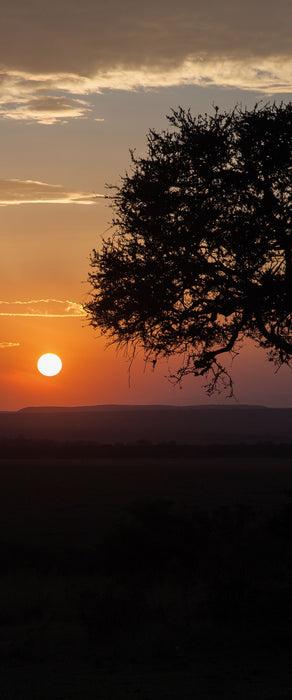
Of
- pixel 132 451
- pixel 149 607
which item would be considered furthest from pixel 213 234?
pixel 132 451

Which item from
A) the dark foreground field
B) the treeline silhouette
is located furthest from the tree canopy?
the treeline silhouette

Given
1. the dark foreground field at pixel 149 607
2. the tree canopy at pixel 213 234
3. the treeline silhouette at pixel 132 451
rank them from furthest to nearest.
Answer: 1. the treeline silhouette at pixel 132 451
2. the tree canopy at pixel 213 234
3. the dark foreground field at pixel 149 607

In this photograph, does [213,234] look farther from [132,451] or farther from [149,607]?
[132,451]

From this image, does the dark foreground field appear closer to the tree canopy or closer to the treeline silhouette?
the tree canopy

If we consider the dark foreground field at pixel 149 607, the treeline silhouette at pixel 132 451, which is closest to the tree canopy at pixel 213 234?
the dark foreground field at pixel 149 607

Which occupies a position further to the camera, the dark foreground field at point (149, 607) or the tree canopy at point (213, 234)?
→ the tree canopy at point (213, 234)

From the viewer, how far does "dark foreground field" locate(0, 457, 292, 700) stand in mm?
10680

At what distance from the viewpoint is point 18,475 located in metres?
62.7

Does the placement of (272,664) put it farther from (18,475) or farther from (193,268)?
(18,475)

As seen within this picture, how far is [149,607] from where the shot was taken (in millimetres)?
15039

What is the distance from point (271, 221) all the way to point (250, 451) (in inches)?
3599

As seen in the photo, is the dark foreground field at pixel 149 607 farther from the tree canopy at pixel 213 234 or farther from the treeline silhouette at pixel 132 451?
the treeline silhouette at pixel 132 451

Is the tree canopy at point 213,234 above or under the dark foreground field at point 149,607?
above

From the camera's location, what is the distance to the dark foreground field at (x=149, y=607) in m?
10.7
